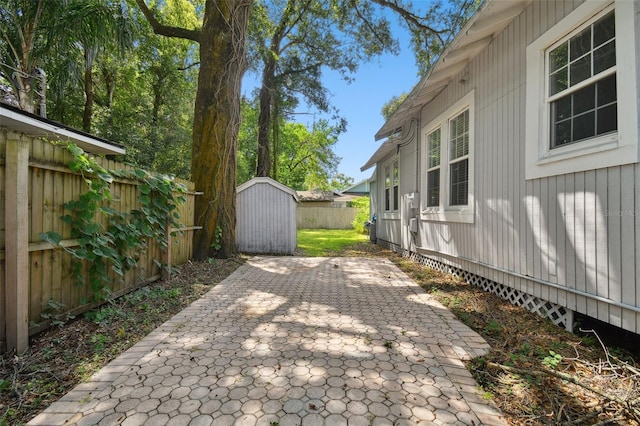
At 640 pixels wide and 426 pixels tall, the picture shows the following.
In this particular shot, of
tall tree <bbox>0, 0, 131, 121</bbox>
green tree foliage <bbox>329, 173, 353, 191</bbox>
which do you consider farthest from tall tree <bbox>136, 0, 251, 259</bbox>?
green tree foliage <bbox>329, 173, 353, 191</bbox>

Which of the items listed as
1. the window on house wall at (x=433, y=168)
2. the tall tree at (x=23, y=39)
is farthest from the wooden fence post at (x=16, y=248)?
the tall tree at (x=23, y=39)

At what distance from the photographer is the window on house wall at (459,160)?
5230 millimetres

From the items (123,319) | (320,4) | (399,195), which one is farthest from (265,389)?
(320,4)

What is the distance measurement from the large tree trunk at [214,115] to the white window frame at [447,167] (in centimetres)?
457

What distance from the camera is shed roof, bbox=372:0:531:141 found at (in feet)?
12.0

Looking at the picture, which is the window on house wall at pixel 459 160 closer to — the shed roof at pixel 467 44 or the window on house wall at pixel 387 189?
the shed roof at pixel 467 44

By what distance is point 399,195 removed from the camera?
8820 mm

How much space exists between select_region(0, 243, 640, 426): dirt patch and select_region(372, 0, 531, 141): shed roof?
141 inches

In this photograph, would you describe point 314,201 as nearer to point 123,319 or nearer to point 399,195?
point 399,195

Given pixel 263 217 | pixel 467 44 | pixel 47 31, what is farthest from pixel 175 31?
pixel 467 44

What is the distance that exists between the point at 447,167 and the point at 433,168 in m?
0.69

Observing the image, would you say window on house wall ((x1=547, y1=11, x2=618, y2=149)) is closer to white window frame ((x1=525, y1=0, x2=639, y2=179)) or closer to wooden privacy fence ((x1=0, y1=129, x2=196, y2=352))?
white window frame ((x1=525, y1=0, x2=639, y2=179))

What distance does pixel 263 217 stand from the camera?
8.78m

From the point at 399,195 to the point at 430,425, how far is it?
24.6ft
